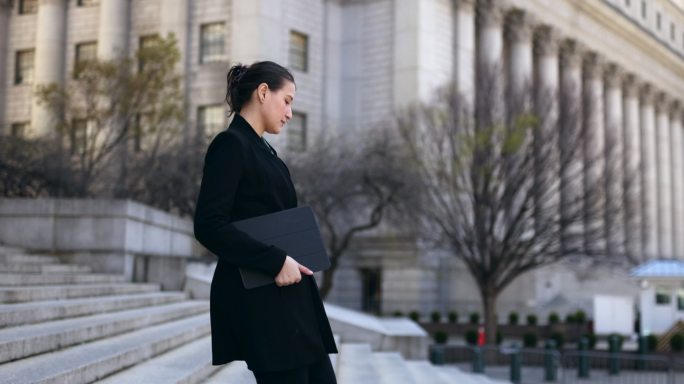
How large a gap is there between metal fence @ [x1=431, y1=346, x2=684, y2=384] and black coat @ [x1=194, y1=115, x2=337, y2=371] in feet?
53.3

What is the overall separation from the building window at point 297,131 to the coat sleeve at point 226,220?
3560cm

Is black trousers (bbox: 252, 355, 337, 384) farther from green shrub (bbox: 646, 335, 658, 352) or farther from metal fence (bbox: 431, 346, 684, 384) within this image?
green shrub (bbox: 646, 335, 658, 352)

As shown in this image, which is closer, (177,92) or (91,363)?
(91,363)

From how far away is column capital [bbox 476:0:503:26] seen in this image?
159ft

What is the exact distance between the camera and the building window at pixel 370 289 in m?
42.4

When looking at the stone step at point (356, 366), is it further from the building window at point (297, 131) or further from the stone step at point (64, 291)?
the building window at point (297, 131)

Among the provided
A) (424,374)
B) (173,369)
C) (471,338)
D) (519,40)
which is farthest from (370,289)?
(173,369)

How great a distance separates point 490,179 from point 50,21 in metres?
26.8

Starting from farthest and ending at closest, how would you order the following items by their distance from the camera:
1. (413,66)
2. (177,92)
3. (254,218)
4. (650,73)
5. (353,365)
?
Result: 1. (650,73)
2. (413,66)
3. (177,92)
4. (353,365)
5. (254,218)

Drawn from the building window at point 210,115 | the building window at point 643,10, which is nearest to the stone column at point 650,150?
the building window at point 643,10

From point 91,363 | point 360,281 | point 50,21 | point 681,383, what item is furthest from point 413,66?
point 91,363

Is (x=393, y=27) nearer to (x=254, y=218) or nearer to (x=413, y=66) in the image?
(x=413, y=66)

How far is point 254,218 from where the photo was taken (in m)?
4.17

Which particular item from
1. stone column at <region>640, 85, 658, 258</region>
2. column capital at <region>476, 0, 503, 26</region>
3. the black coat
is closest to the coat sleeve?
the black coat
